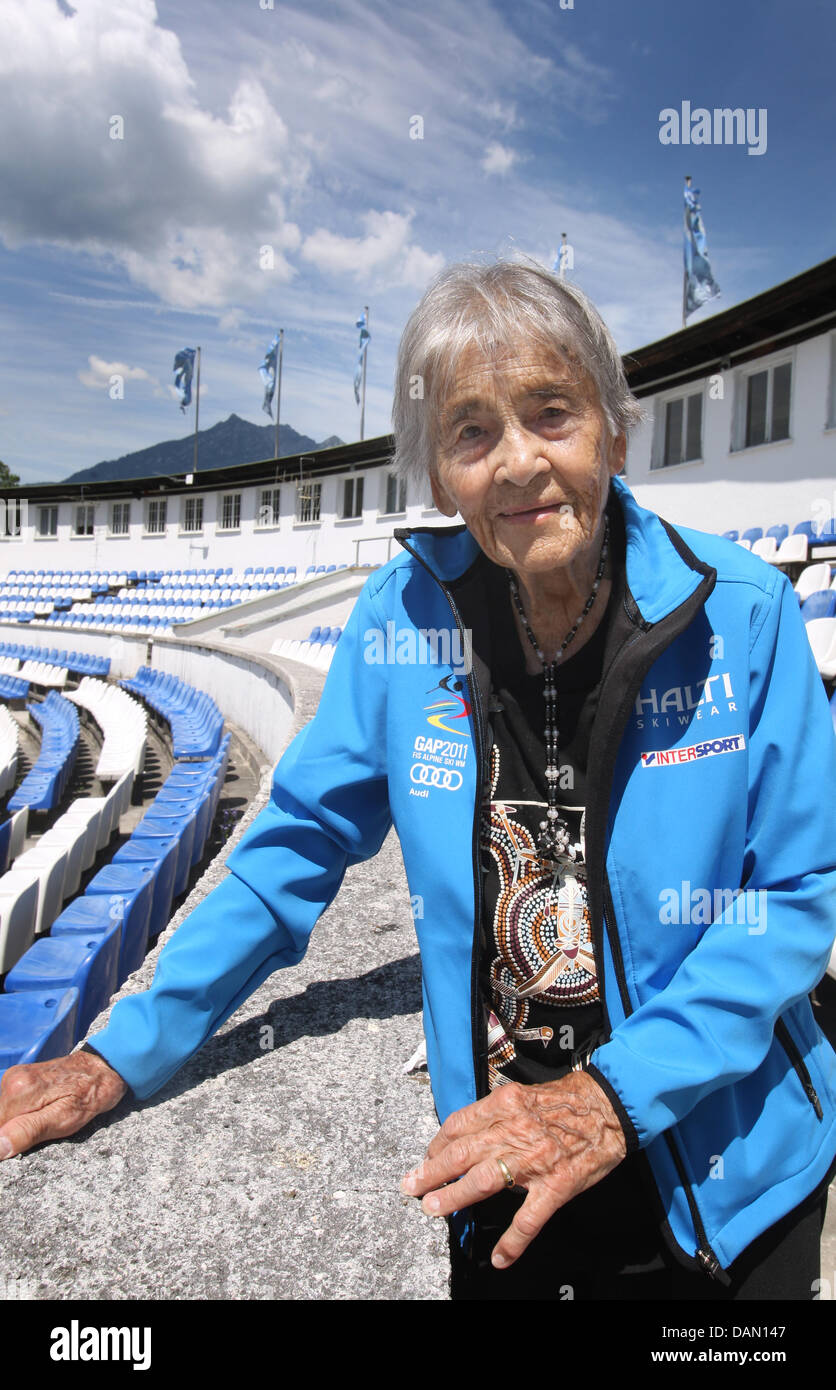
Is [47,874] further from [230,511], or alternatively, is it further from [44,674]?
[230,511]

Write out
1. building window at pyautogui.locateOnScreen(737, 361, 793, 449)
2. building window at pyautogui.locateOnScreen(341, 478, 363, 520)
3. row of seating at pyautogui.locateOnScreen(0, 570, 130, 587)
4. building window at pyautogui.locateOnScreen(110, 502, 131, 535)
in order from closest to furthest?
building window at pyautogui.locateOnScreen(737, 361, 793, 449)
building window at pyautogui.locateOnScreen(341, 478, 363, 520)
row of seating at pyautogui.locateOnScreen(0, 570, 130, 587)
building window at pyautogui.locateOnScreen(110, 502, 131, 535)

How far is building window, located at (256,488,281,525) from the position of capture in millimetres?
32594

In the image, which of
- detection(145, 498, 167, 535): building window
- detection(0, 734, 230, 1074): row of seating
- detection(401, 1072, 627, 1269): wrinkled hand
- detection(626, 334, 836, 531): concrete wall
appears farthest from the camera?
detection(145, 498, 167, 535): building window

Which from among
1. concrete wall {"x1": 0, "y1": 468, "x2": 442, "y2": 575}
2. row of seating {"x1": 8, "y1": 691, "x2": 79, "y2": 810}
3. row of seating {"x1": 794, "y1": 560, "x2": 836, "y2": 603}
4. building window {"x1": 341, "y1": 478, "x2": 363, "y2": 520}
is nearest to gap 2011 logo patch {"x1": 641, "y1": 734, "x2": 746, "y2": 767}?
row of seating {"x1": 794, "y1": 560, "x2": 836, "y2": 603}

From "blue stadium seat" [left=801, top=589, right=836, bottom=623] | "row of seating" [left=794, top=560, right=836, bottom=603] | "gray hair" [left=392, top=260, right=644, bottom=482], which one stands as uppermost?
"row of seating" [left=794, top=560, right=836, bottom=603]

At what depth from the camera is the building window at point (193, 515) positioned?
3616cm

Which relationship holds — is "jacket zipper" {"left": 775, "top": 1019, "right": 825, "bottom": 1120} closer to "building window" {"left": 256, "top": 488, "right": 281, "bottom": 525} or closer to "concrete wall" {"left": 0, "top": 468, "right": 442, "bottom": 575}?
"concrete wall" {"left": 0, "top": 468, "right": 442, "bottom": 575}

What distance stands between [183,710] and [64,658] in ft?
37.2

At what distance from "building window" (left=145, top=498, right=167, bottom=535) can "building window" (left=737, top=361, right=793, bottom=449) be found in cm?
2804

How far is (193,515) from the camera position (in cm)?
3647

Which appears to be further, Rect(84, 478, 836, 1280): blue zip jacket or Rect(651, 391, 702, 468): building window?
Rect(651, 391, 702, 468): building window

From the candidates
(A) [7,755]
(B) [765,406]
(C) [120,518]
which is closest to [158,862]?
(A) [7,755]

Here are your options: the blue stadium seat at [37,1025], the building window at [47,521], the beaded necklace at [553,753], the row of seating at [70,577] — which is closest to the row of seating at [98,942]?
the blue stadium seat at [37,1025]

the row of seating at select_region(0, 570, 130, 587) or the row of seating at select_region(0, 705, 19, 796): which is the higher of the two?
the row of seating at select_region(0, 570, 130, 587)
